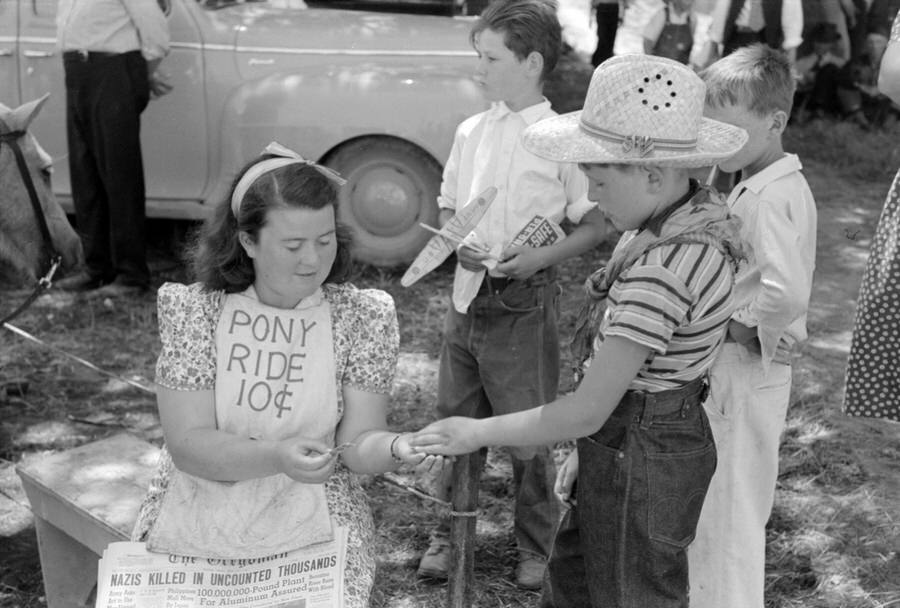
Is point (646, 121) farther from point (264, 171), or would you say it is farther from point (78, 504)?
point (78, 504)

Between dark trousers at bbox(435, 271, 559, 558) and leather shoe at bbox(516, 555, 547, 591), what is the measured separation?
1.1 inches

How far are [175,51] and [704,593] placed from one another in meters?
4.74

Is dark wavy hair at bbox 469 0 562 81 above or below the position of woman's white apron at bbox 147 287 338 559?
above

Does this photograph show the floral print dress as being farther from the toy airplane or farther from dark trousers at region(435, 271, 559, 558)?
dark trousers at region(435, 271, 559, 558)

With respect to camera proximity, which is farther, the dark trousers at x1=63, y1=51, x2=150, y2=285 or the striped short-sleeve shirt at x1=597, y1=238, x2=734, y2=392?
the dark trousers at x1=63, y1=51, x2=150, y2=285

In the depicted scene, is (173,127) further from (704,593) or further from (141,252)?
(704,593)

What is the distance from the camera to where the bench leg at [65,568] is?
129 inches

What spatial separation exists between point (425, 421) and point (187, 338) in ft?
8.00

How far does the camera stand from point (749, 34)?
8.43 m

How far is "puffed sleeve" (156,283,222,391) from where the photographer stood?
2.50 m

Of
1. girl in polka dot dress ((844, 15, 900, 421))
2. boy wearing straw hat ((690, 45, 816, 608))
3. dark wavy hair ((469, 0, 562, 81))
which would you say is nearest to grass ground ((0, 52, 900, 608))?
boy wearing straw hat ((690, 45, 816, 608))

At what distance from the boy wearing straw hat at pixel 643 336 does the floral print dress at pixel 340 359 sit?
1.10 ft

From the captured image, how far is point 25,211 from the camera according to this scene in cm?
450

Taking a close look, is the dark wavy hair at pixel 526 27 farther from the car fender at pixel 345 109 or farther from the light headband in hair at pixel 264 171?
the car fender at pixel 345 109
